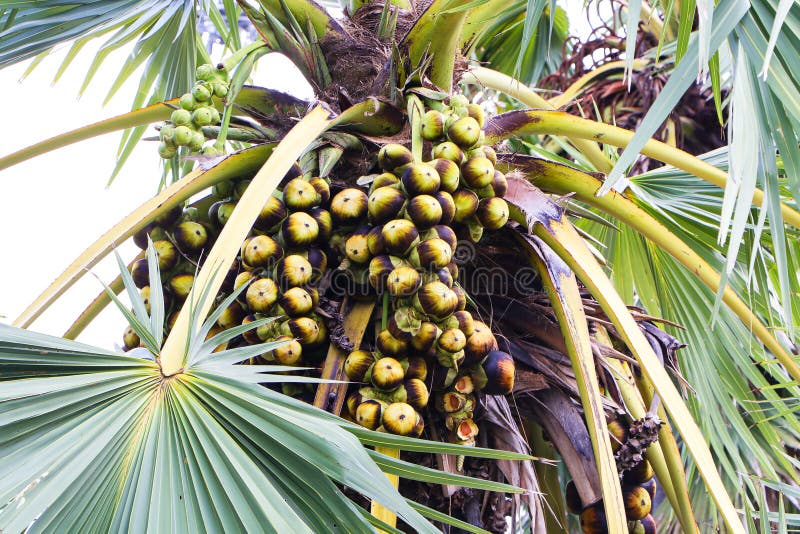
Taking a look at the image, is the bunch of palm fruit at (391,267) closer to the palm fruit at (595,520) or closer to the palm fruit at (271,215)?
the palm fruit at (271,215)

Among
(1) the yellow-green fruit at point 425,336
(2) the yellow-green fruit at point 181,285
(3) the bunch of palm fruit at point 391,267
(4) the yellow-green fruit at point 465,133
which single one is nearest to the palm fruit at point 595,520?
(3) the bunch of palm fruit at point 391,267

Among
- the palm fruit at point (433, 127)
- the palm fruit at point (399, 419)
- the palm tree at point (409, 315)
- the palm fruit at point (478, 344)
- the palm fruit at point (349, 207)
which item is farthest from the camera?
the palm fruit at point (433, 127)

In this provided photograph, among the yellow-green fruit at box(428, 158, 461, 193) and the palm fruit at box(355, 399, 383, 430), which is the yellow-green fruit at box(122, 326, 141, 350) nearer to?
the palm fruit at box(355, 399, 383, 430)

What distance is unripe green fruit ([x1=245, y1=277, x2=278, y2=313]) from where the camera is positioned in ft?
5.25

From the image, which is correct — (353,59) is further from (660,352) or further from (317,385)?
(660,352)

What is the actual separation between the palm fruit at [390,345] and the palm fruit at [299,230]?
0.89 ft

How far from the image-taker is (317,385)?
1662 millimetres

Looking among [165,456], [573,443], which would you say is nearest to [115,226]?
[165,456]

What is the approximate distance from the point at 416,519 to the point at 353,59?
139cm

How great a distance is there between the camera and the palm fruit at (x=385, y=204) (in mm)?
1650

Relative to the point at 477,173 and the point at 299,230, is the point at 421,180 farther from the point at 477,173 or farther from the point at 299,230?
the point at 299,230

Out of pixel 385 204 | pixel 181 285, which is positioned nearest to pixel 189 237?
pixel 181 285

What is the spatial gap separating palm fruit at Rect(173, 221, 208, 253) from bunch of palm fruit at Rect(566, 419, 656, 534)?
3.45 feet

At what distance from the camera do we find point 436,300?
1.55m
